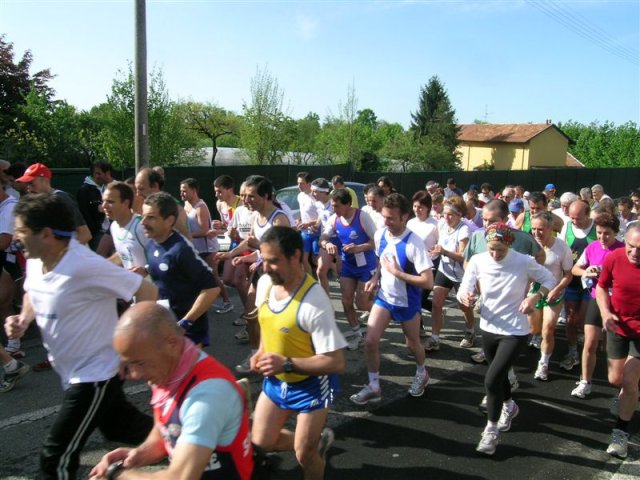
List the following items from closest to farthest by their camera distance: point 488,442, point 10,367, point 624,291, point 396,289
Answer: point 488,442 < point 624,291 < point 396,289 < point 10,367

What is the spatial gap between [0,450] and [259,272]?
285 centimetres

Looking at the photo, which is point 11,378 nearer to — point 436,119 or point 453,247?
point 453,247

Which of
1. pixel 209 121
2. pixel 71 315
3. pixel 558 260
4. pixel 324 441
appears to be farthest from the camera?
pixel 209 121

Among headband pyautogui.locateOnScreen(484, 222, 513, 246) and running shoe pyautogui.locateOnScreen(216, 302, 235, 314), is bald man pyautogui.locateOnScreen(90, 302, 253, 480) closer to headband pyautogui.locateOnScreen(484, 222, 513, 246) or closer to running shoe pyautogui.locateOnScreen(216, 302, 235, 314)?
headband pyautogui.locateOnScreen(484, 222, 513, 246)

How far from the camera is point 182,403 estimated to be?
204 cm

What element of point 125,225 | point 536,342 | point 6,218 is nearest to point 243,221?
point 125,225

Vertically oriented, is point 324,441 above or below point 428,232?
below

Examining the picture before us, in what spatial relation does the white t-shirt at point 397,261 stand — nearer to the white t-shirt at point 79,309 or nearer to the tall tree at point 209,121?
the white t-shirt at point 79,309

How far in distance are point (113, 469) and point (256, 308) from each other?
1.56 m

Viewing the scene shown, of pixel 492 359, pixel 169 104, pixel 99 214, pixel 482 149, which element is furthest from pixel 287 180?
pixel 482 149

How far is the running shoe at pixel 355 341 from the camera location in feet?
21.9

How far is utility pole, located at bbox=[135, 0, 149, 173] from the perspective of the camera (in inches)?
382

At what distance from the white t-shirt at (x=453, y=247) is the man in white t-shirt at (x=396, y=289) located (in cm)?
165

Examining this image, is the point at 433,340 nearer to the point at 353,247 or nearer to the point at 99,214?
the point at 353,247
